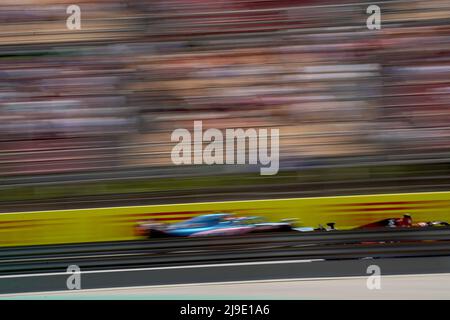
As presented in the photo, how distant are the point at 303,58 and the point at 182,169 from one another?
0.85 m

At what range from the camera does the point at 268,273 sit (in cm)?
353

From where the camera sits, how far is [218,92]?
3.63 metres

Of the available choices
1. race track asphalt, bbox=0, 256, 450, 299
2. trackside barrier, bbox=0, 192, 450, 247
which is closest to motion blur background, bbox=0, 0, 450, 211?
trackside barrier, bbox=0, 192, 450, 247

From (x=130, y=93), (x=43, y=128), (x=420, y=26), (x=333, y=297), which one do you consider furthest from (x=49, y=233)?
(x=420, y=26)

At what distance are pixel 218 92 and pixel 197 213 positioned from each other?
0.63m

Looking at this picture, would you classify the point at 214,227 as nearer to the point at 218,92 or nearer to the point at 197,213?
the point at 197,213

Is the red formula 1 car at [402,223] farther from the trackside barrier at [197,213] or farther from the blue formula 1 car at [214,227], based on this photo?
the blue formula 1 car at [214,227]

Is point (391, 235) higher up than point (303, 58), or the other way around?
point (303, 58)

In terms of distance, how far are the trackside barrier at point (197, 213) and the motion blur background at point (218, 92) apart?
0.18 ft

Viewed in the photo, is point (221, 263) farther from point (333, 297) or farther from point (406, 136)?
point (406, 136)

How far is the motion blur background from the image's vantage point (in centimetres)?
360
